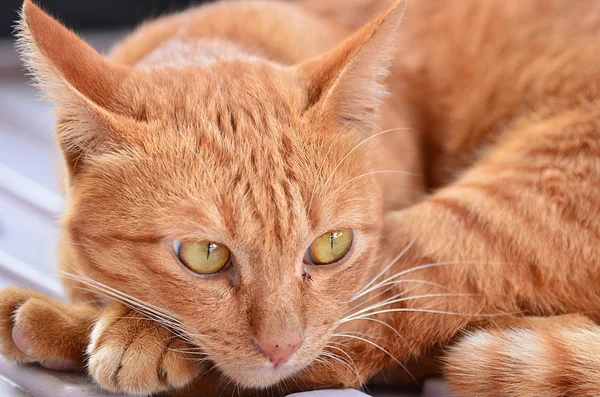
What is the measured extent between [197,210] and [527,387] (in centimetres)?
88

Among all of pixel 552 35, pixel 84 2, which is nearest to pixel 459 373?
pixel 552 35

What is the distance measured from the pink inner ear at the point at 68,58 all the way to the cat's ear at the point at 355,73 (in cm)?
50

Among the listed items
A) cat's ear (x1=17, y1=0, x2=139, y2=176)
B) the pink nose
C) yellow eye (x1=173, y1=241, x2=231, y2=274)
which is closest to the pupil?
yellow eye (x1=173, y1=241, x2=231, y2=274)

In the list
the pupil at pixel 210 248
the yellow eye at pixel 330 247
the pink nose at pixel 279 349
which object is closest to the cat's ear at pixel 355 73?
the yellow eye at pixel 330 247

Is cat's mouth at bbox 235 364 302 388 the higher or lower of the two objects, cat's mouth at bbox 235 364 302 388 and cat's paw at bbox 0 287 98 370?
the higher

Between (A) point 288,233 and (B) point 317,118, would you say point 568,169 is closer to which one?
(B) point 317,118

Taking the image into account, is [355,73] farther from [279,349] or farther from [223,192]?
[279,349]

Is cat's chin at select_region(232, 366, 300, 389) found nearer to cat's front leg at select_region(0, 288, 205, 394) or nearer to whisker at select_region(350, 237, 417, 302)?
cat's front leg at select_region(0, 288, 205, 394)

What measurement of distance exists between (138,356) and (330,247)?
1.74ft

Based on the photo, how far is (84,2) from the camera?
417 cm

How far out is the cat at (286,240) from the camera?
1.56m

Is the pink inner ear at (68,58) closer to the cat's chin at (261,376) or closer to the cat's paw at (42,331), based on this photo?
the cat's paw at (42,331)

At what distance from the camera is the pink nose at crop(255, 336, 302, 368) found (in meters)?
1.52

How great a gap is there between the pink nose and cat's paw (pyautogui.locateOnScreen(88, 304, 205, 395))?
0.63 feet
